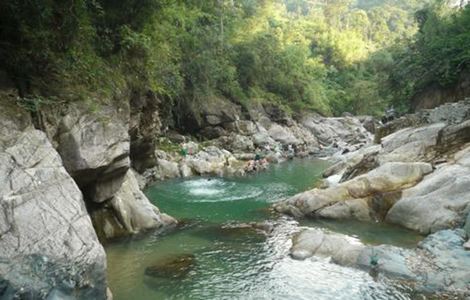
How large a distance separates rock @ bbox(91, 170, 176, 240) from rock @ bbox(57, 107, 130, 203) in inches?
24.8

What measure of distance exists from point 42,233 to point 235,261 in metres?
→ 6.13

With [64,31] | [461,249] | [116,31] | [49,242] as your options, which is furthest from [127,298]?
[461,249]

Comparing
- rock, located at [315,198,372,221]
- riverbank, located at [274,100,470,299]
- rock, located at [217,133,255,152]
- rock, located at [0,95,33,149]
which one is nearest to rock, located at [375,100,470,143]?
riverbank, located at [274,100,470,299]

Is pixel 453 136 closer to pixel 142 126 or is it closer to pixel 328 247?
pixel 328 247

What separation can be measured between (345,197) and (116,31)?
10530mm

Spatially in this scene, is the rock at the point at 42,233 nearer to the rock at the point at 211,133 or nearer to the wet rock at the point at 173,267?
the wet rock at the point at 173,267

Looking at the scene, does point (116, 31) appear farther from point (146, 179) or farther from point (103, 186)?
point (146, 179)

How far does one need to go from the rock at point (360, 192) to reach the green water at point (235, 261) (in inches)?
28.6

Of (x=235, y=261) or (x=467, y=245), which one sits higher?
(x=235, y=261)

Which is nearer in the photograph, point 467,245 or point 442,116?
point 467,245

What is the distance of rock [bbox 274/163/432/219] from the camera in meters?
16.5

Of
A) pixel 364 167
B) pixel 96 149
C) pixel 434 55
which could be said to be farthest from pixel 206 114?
pixel 96 149

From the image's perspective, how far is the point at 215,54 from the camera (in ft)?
129

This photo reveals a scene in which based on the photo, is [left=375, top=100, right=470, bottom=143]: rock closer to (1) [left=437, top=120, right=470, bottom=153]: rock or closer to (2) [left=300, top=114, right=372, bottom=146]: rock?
(1) [left=437, top=120, right=470, bottom=153]: rock
